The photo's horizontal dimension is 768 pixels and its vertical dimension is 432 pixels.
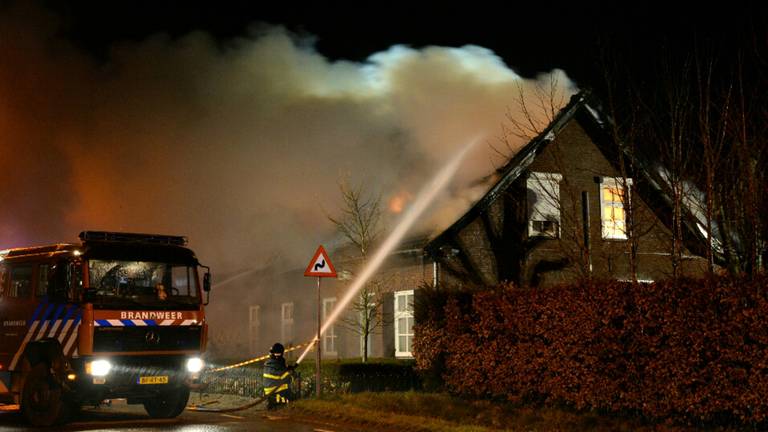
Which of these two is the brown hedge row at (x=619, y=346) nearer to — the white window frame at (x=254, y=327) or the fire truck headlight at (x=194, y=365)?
the fire truck headlight at (x=194, y=365)

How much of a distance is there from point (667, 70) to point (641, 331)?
664 cm

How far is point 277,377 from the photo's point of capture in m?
14.7

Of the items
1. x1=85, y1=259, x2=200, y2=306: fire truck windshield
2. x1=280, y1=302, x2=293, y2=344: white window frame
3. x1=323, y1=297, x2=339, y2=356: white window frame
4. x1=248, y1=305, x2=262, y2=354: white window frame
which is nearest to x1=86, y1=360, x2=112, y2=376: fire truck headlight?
x1=85, y1=259, x2=200, y2=306: fire truck windshield

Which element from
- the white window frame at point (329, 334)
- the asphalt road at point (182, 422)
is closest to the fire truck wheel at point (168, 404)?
the asphalt road at point (182, 422)

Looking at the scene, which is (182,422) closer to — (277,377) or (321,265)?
(277,377)

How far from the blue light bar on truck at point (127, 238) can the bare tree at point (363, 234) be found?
747 cm

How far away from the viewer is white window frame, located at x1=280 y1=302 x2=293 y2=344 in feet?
88.6

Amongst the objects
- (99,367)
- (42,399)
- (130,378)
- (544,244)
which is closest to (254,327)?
(544,244)

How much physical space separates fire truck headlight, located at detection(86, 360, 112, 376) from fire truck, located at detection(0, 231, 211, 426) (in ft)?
0.05

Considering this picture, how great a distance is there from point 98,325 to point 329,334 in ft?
43.3

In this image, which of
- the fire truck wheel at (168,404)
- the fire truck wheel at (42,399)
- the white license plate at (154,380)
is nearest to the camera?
the fire truck wheel at (42,399)

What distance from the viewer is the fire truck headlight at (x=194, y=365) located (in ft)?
44.4

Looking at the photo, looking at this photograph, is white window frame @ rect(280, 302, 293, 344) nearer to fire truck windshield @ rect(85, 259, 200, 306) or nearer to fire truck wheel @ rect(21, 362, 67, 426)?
fire truck windshield @ rect(85, 259, 200, 306)

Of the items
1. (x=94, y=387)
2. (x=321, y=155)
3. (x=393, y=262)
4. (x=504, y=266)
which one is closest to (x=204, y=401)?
(x=94, y=387)
